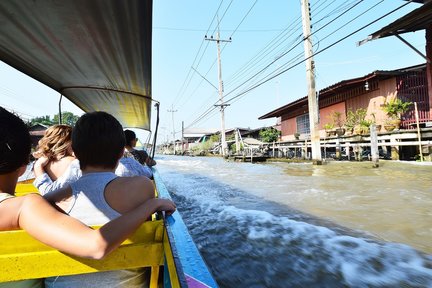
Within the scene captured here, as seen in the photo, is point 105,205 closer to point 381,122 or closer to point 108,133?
point 108,133

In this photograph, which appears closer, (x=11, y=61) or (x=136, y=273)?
(x=136, y=273)

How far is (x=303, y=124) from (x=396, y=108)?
891cm

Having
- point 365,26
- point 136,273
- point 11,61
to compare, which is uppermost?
point 365,26

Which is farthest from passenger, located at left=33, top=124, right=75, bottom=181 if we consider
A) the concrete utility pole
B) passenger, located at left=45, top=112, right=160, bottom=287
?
the concrete utility pole

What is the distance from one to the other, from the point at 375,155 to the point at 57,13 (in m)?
11.3

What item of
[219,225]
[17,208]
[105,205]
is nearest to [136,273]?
[105,205]

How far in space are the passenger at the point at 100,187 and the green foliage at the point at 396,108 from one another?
12.6 meters

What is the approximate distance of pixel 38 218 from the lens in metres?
0.98

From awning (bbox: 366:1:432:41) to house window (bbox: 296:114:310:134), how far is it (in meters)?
10.5

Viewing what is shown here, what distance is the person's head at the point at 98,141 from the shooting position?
4.21 feet

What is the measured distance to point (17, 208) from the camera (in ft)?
3.38

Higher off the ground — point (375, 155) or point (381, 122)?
point (381, 122)

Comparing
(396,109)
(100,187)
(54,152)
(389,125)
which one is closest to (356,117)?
(389,125)

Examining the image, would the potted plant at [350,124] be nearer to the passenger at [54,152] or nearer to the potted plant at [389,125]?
the potted plant at [389,125]
